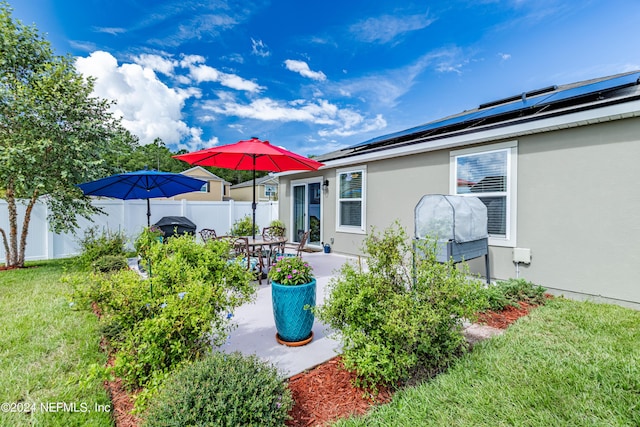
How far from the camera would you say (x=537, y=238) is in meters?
5.06

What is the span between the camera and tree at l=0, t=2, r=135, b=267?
616 cm

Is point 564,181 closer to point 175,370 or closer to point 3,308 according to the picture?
point 175,370

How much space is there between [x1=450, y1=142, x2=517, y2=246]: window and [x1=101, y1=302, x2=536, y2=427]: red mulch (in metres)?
4.46

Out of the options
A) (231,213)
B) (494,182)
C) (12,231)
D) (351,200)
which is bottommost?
(12,231)

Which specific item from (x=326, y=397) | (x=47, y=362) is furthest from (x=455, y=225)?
(x=47, y=362)

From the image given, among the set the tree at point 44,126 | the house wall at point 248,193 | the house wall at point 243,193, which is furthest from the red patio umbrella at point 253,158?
the house wall at point 243,193

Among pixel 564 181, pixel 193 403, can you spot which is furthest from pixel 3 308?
pixel 564 181

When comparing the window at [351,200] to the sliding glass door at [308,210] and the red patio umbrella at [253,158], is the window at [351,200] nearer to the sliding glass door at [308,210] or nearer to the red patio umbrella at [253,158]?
the sliding glass door at [308,210]

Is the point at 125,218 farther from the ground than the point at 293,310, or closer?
farther from the ground

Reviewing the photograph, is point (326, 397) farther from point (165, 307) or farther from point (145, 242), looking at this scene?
point (145, 242)

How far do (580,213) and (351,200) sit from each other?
5.24 meters

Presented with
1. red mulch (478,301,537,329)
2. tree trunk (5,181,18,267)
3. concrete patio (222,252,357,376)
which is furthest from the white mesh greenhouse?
tree trunk (5,181,18,267)

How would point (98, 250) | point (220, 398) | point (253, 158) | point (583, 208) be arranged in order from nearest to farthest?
point (220, 398)
point (583, 208)
point (253, 158)
point (98, 250)

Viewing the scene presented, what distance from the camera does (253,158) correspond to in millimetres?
6277
